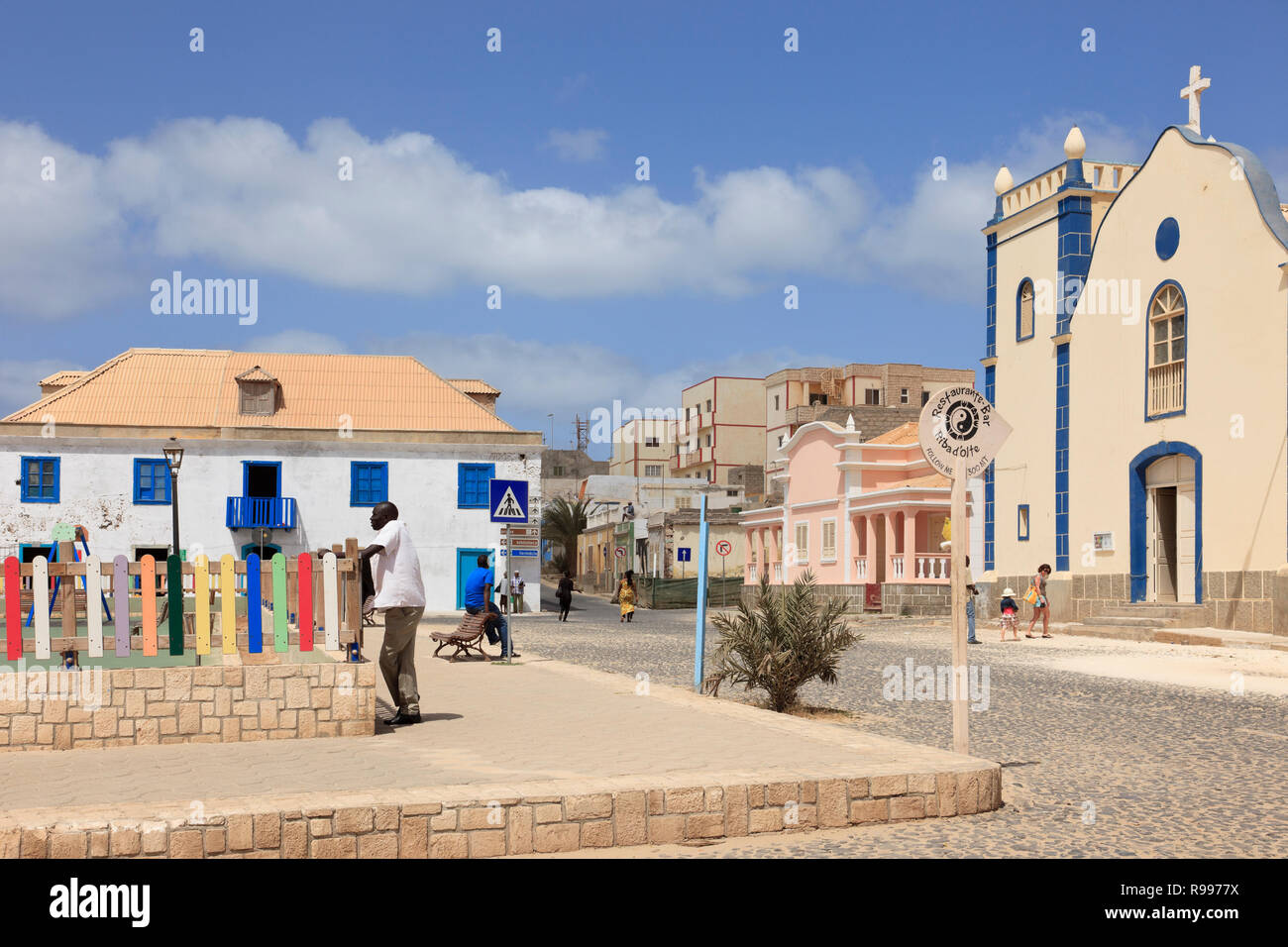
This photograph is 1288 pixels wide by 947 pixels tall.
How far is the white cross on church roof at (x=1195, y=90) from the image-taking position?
25016mm

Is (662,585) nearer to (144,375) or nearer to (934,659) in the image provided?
(144,375)

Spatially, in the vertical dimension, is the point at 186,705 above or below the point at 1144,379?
below

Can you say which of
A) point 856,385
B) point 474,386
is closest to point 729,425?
point 856,385

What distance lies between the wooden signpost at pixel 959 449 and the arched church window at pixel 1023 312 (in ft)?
72.4

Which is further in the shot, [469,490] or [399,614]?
[469,490]

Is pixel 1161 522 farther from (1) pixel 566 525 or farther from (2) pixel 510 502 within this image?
(1) pixel 566 525

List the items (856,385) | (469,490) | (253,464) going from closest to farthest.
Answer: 1. (253,464)
2. (469,490)
3. (856,385)

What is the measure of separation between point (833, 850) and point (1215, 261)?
66.9 ft

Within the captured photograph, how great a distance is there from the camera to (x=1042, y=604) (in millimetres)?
25859

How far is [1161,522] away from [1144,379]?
9.25 feet

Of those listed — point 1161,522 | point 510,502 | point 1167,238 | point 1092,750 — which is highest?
point 1167,238

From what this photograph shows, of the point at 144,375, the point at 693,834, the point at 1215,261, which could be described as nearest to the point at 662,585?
the point at 144,375

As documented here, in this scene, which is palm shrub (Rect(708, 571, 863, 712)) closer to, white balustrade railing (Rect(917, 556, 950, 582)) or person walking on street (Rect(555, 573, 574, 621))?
white balustrade railing (Rect(917, 556, 950, 582))
